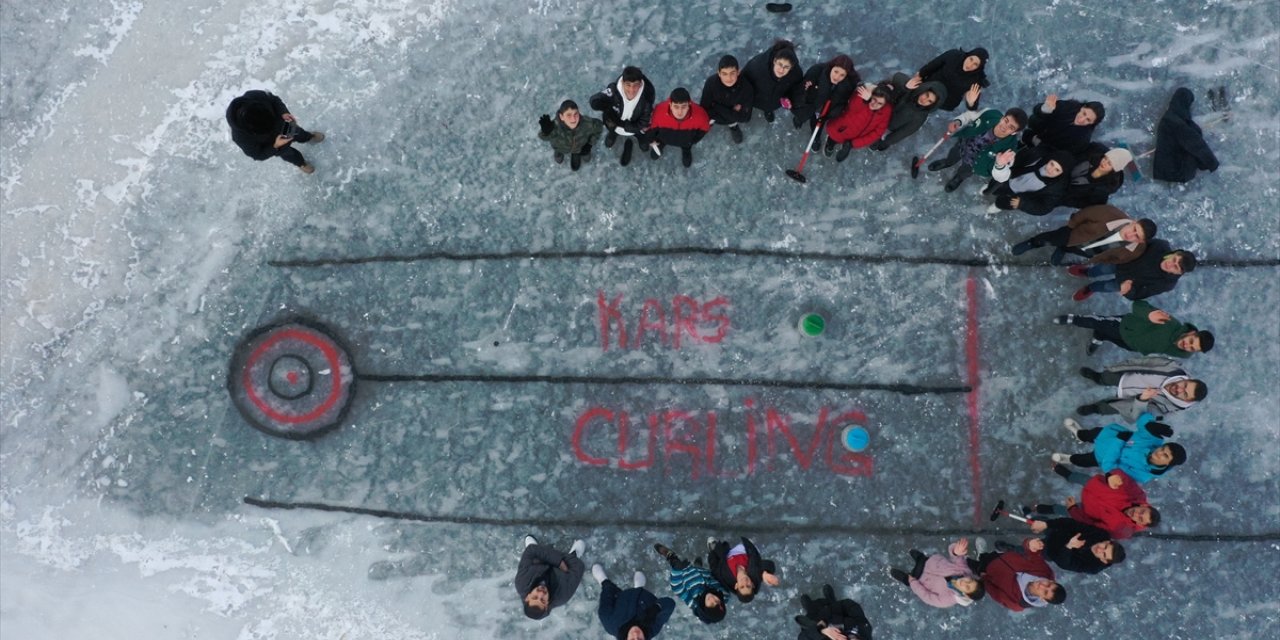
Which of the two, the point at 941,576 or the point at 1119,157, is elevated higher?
the point at 1119,157

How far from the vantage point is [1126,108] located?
6223 millimetres

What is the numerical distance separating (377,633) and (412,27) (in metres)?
4.95

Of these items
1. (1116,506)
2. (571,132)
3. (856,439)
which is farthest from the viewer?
(856,439)

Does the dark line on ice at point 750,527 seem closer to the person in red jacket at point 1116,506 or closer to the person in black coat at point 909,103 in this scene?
the person in red jacket at point 1116,506

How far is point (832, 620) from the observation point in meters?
5.48

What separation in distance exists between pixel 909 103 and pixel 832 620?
3.71 metres

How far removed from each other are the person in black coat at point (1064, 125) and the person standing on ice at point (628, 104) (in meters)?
2.76

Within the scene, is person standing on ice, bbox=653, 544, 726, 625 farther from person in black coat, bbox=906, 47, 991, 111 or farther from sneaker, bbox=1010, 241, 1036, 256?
person in black coat, bbox=906, 47, 991, 111

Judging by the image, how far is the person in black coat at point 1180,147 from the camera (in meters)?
6.03

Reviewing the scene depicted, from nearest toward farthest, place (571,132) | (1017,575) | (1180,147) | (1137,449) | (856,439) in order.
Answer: (1137,449)
(1017,575)
(571,132)
(856,439)
(1180,147)

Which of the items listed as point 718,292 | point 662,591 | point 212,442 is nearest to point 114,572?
point 212,442

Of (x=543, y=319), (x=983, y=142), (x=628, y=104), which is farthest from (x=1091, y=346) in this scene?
(x=543, y=319)

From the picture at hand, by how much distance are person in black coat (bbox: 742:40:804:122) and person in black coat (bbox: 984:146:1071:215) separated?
1678 millimetres

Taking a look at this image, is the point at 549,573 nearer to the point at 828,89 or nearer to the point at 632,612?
the point at 632,612
